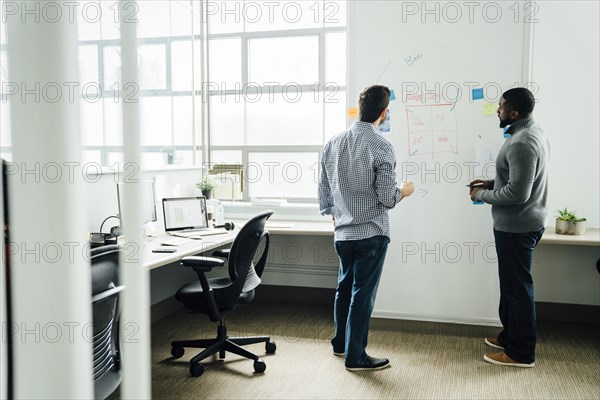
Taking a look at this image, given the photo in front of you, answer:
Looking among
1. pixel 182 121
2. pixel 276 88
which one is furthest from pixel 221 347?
pixel 276 88

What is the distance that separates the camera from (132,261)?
56cm

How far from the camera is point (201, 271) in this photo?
9.09 ft

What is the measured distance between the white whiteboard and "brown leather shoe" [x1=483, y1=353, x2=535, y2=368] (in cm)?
45

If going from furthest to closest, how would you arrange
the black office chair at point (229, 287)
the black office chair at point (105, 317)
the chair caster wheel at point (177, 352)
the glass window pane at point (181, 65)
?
the glass window pane at point (181, 65) < the chair caster wheel at point (177, 352) < the black office chair at point (229, 287) < the black office chair at point (105, 317)

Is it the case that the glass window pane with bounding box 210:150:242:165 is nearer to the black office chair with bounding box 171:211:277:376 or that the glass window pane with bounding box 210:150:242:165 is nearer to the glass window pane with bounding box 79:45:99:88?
the glass window pane with bounding box 79:45:99:88

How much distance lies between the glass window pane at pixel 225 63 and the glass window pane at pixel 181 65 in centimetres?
17

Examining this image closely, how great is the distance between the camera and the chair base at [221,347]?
2.88m

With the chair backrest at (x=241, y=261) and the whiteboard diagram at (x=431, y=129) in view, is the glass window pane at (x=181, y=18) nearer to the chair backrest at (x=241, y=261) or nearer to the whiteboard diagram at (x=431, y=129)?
the whiteboard diagram at (x=431, y=129)

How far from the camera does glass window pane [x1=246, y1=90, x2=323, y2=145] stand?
4.21 meters

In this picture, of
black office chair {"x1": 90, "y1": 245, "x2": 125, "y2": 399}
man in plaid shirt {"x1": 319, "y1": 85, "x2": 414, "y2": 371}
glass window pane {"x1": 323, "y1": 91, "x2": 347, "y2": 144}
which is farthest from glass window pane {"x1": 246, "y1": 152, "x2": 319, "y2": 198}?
black office chair {"x1": 90, "y1": 245, "x2": 125, "y2": 399}

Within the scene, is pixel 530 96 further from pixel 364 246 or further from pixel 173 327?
pixel 173 327

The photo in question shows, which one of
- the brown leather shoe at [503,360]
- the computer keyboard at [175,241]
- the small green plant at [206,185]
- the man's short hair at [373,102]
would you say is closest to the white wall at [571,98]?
the brown leather shoe at [503,360]

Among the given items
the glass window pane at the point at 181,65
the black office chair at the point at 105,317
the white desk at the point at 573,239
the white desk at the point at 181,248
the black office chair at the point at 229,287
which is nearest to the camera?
the black office chair at the point at 105,317

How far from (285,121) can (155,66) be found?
1031 millimetres
